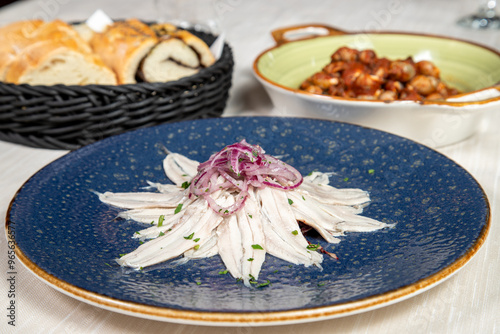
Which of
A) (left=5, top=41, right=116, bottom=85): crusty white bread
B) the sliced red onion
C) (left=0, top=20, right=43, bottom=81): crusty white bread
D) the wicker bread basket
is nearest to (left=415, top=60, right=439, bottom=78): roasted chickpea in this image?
the wicker bread basket

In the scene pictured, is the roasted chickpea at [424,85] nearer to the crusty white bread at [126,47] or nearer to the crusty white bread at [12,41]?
the crusty white bread at [126,47]

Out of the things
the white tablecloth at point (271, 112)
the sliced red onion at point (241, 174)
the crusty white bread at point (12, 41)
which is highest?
the sliced red onion at point (241, 174)

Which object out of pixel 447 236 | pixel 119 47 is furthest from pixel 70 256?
pixel 119 47

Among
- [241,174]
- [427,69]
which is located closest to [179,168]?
[241,174]

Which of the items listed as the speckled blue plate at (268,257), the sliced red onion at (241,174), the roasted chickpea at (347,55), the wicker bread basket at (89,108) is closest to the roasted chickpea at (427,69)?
the roasted chickpea at (347,55)

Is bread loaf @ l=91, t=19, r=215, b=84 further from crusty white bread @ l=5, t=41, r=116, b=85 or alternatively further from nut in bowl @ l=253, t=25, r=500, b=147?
nut in bowl @ l=253, t=25, r=500, b=147

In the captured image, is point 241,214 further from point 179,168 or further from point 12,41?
point 12,41
